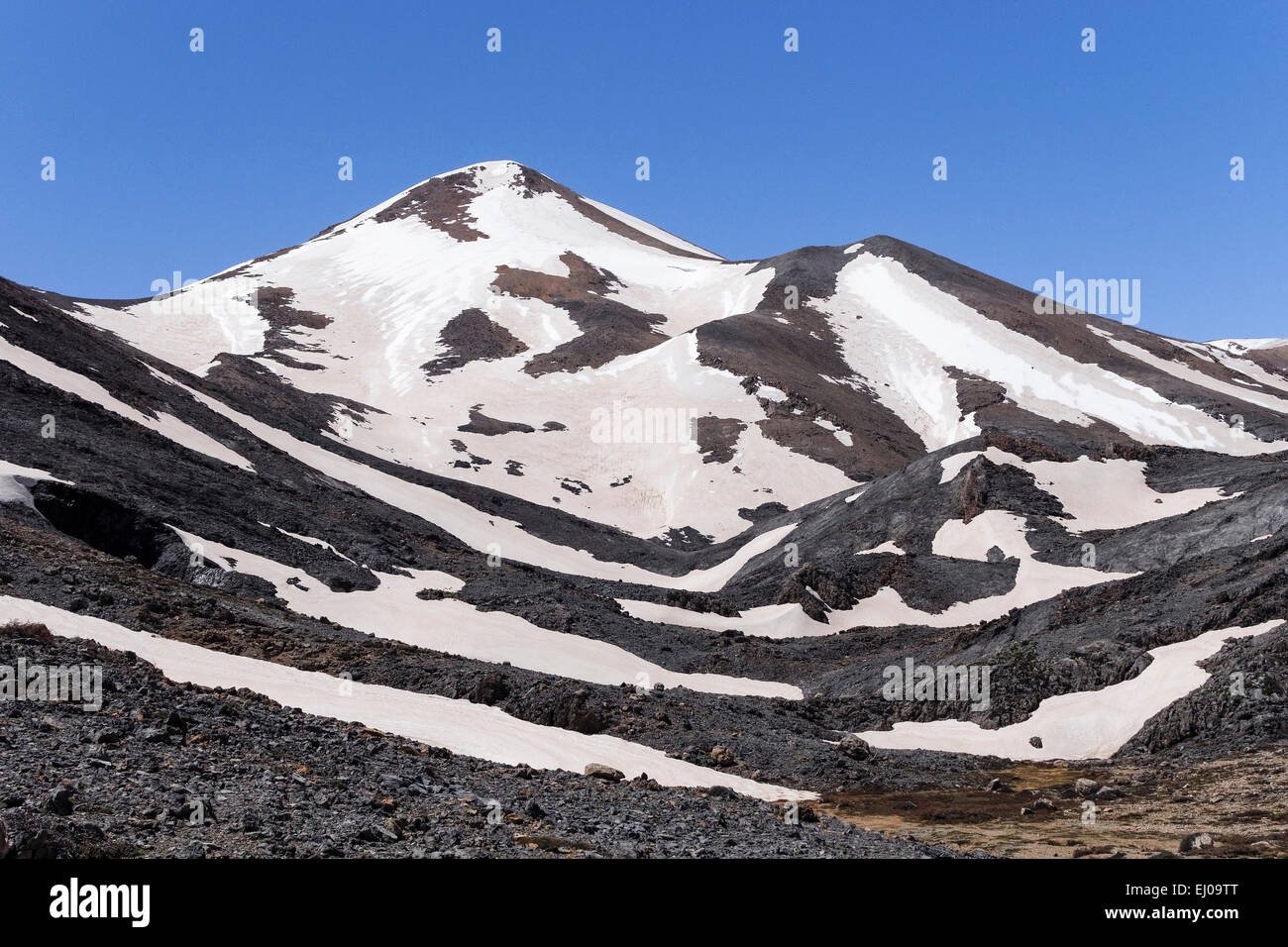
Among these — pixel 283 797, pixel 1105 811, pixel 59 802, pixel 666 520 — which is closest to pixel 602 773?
pixel 283 797

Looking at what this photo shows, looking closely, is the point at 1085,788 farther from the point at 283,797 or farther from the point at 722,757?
the point at 283,797

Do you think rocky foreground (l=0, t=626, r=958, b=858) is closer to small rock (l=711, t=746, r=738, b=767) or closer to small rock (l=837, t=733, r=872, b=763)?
small rock (l=711, t=746, r=738, b=767)

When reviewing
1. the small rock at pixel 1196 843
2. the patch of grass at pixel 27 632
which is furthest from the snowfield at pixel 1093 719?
the patch of grass at pixel 27 632

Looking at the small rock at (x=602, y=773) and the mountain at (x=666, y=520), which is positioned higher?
the mountain at (x=666, y=520)

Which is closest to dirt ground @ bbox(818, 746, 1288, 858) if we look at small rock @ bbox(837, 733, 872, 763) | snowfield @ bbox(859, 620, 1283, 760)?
snowfield @ bbox(859, 620, 1283, 760)

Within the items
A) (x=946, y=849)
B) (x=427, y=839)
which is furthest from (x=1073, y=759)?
(x=427, y=839)

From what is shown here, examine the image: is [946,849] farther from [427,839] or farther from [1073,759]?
[1073,759]

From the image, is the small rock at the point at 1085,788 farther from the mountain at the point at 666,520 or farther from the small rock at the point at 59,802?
the small rock at the point at 59,802
